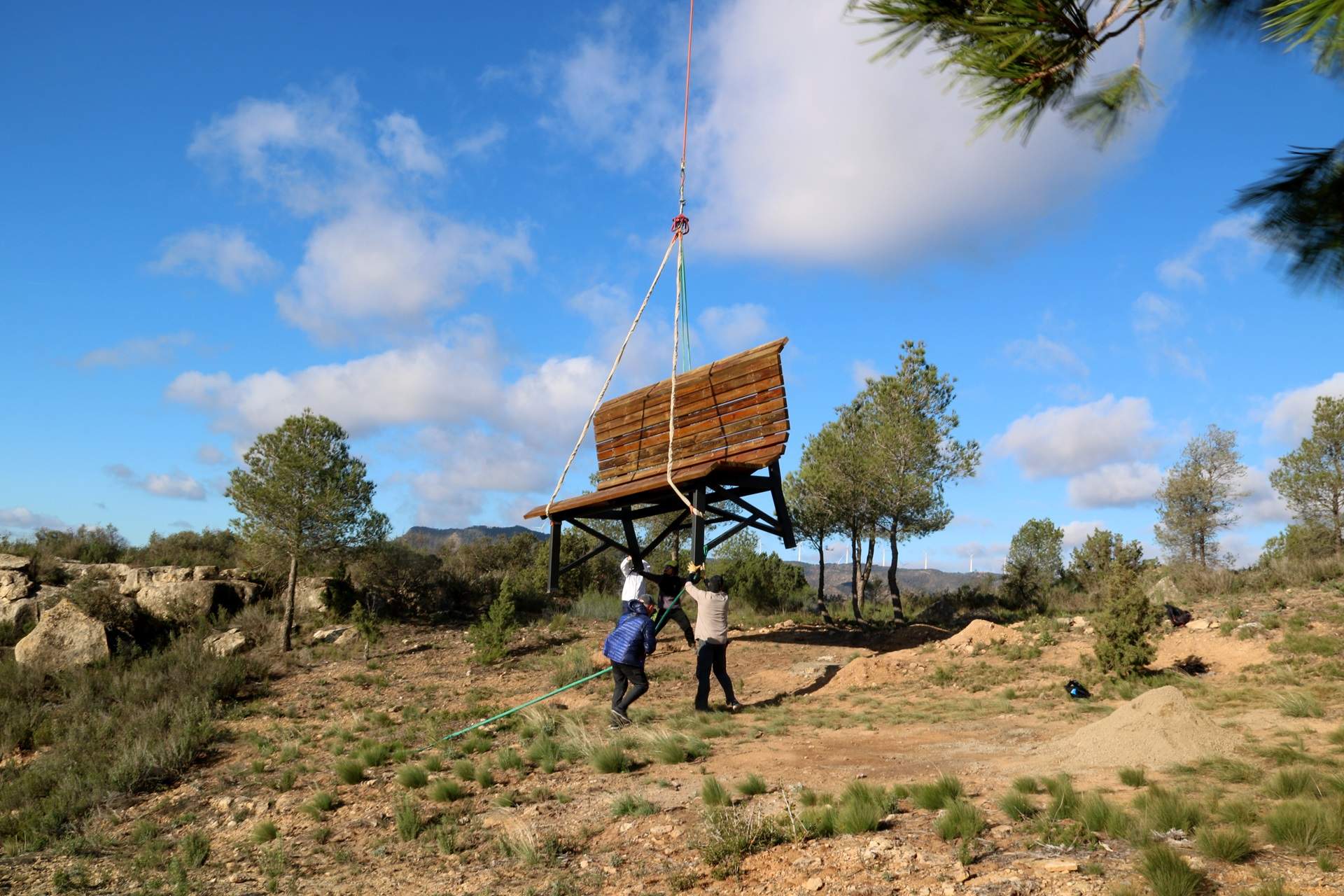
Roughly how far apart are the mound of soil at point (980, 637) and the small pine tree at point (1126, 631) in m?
2.82

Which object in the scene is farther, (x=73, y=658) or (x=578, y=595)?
(x=578, y=595)

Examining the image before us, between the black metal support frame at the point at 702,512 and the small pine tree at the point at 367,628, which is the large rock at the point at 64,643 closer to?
the small pine tree at the point at 367,628

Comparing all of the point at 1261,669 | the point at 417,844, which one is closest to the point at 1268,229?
the point at 417,844

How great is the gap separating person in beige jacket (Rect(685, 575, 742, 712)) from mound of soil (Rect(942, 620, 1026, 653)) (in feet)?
18.5

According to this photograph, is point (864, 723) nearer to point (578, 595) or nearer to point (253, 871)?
point (253, 871)

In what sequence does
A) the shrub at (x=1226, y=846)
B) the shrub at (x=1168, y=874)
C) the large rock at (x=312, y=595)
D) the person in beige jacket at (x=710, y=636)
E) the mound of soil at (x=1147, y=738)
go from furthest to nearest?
the large rock at (x=312, y=595), the person in beige jacket at (x=710, y=636), the mound of soil at (x=1147, y=738), the shrub at (x=1226, y=846), the shrub at (x=1168, y=874)

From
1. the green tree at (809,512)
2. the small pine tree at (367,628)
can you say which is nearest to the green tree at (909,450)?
the green tree at (809,512)

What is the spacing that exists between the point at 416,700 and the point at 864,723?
7350 millimetres

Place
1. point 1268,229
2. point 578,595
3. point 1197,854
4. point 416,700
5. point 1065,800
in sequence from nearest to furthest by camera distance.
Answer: point 1197,854 < point 1268,229 < point 1065,800 < point 416,700 < point 578,595

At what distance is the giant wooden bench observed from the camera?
518 inches

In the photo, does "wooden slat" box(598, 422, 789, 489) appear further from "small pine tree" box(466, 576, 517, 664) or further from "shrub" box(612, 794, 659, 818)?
"shrub" box(612, 794, 659, 818)

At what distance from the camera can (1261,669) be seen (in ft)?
38.5

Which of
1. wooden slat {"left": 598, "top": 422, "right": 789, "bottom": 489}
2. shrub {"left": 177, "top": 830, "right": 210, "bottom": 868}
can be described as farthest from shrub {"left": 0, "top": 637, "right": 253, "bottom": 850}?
wooden slat {"left": 598, "top": 422, "right": 789, "bottom": 489}

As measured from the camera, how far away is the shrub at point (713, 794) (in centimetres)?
679
